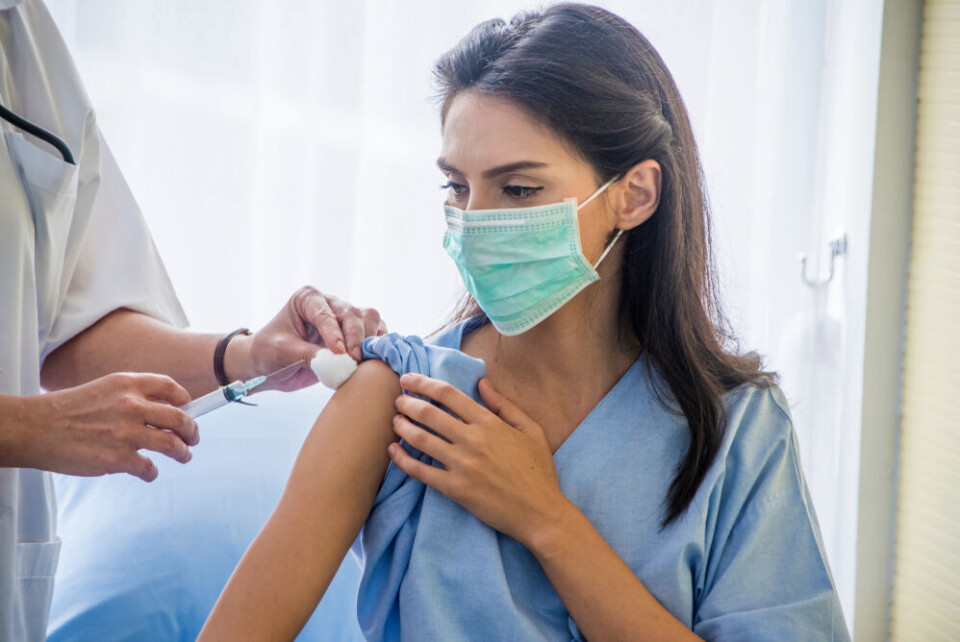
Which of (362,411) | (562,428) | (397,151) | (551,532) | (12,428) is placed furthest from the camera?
(397,151)

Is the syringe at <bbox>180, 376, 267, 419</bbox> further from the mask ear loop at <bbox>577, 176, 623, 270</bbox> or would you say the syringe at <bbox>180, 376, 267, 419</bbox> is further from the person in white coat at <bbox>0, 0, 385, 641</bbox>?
the mask ear loop at <bbox>577, 176, 623, 270</bbox>

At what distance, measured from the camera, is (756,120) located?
2.50m

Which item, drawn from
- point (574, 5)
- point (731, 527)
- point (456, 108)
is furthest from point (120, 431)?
point (574, 5)

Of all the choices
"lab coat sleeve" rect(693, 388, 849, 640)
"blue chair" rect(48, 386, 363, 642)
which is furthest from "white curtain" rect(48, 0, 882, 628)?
"lab coat sleeve" rect(693, 388, 849, 640)

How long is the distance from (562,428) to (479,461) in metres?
0.22

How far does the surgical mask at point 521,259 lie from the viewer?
1.18 m

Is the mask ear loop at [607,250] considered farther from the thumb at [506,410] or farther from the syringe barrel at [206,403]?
the syringe barrel at [206,403]

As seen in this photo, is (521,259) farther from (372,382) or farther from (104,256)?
(104,256)

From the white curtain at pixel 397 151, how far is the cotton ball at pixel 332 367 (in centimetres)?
68

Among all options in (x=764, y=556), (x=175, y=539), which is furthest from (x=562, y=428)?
(x=175, y=539)

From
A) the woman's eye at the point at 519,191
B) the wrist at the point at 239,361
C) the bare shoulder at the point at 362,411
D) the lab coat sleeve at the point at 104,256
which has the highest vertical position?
the woman's eye at the point at 519,191

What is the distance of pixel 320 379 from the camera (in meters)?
1.16

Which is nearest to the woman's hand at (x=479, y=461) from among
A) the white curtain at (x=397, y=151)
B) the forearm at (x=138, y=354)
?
the forearm at (x=138, y=354)

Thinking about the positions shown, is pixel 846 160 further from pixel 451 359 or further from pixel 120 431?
pixel 120 431
